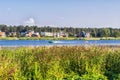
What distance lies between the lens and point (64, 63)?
633 inches

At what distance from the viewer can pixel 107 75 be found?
1602cm

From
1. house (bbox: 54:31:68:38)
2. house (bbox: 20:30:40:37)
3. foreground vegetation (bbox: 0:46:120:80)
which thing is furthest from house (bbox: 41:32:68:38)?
foreground vegetation (bbox: 0:46:120:80)

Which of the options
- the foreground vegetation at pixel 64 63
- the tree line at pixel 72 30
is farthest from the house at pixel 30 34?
the foreground vegetation at pixel 64 63

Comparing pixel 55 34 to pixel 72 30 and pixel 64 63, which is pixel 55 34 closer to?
pixel 72 30

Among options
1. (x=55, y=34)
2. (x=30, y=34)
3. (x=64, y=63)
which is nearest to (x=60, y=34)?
(x=55, y=34)

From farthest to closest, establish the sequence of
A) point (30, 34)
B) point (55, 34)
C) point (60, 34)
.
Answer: point (55, 34)
point (60, 34)
point (30, 34)

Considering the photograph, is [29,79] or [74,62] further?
[74,62]

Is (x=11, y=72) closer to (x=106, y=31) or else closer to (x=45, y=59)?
(x=45, y=59)

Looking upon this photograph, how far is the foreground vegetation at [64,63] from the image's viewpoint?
14406 millimetres

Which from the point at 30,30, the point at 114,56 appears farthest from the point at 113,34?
the point at 114,56

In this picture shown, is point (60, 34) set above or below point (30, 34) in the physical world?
below

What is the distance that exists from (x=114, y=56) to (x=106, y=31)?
10061cm

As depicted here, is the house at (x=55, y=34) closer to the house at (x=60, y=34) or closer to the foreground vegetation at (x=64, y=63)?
the house at (x=60, y=34)

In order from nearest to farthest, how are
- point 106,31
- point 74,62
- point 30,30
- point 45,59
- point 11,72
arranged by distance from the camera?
point 11,72 < point 45,59 < point 74,62 < point 106,31 < point 30,30
